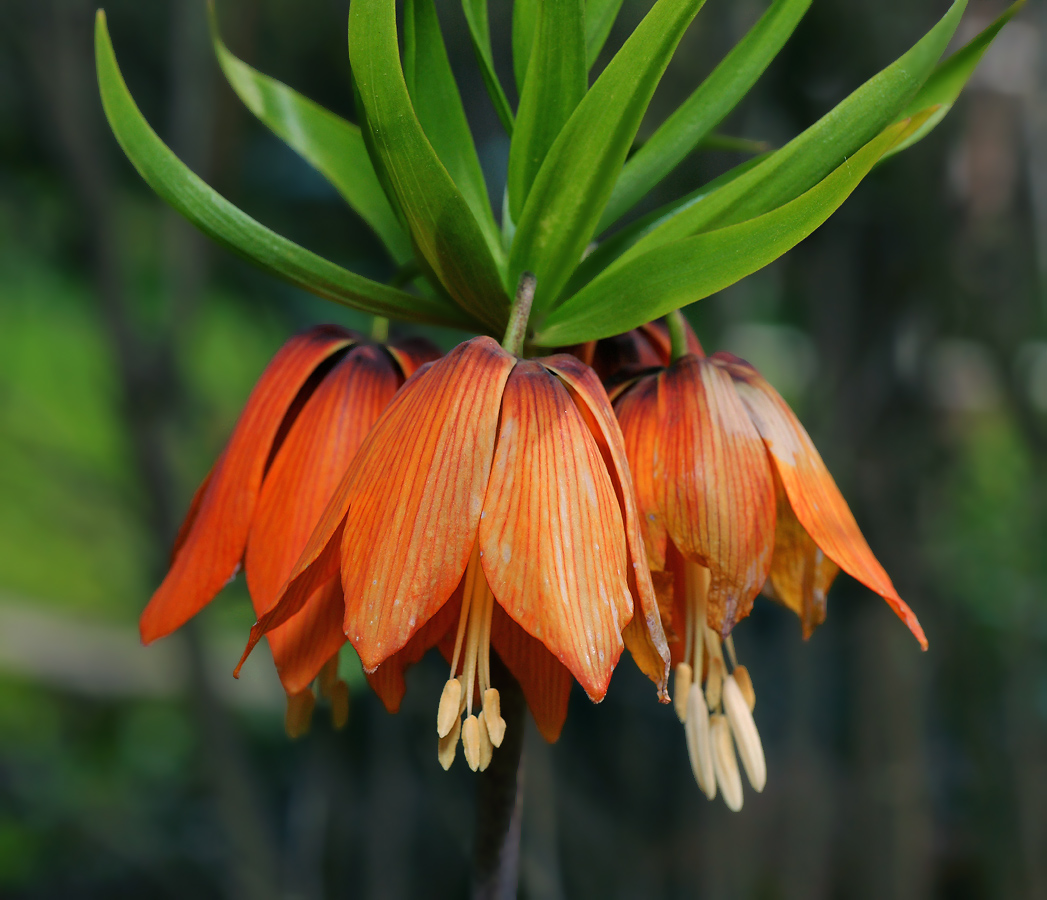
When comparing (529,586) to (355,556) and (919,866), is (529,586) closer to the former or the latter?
(355,556)

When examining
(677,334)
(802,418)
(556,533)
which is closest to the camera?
(556,533)

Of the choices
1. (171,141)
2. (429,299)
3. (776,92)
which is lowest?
(429,299)

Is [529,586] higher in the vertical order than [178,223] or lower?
lower

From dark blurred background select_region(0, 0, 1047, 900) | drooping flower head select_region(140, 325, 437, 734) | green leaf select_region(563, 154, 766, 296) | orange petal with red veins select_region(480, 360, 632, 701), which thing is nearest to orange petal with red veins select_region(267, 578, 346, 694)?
drooping flower head select_region(140, 325, 437, 734)

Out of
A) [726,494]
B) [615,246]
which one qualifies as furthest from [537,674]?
[615,246]

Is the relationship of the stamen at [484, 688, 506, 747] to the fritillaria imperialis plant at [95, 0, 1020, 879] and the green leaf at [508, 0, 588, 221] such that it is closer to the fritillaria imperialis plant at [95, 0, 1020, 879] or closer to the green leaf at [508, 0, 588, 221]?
the fritillaria imperialis plant at [95, 0, 1020, 879]

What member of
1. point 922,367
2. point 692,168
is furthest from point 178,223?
point 922,367

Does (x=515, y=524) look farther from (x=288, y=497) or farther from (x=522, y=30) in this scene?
(x=522, y=30)
